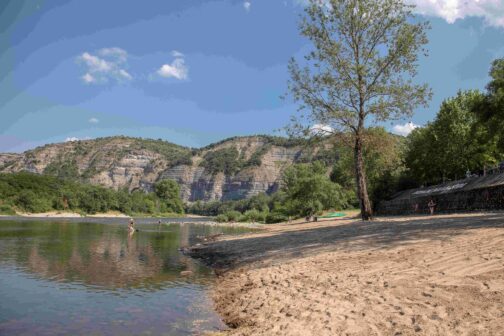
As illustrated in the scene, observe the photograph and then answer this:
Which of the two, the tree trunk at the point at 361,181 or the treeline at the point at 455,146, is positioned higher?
the treeline at the point at 455,146

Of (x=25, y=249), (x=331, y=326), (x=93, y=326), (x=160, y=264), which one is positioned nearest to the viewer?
(x=331, y=326)

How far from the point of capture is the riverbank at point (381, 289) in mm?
8727

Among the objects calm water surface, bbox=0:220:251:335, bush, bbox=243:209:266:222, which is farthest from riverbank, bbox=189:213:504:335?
bush, bbox=243:209:266:222

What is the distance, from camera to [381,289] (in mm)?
11148

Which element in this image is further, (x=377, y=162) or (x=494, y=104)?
(x=377, y=162)

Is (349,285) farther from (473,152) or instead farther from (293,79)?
(473,152)

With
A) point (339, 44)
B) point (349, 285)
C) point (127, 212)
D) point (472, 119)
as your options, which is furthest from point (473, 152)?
point (127, 212)

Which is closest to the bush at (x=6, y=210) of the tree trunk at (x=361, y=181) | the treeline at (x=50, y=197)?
the treeline at (x=50, y=197)

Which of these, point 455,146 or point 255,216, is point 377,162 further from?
point 255,216

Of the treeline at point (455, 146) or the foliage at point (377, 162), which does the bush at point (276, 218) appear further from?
the treeline at point (455, 146)

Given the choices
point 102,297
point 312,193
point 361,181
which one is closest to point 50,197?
point 312,193

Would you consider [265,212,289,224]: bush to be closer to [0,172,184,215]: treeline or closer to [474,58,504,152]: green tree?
[474,58,504,152]: green tree

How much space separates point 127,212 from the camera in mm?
195875

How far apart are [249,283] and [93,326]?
620cm
